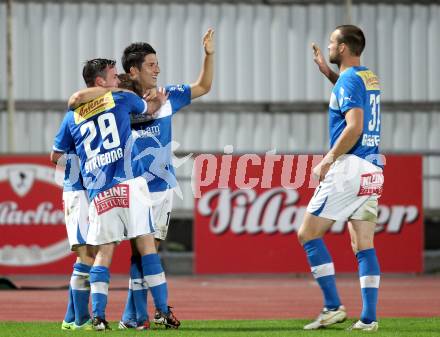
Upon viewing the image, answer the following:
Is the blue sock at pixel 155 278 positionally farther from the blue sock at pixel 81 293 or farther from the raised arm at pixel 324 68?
the raised arm at pixel 324 68

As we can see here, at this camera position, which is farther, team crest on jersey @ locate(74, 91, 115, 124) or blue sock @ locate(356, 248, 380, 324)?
team crest on jersey @ locate(74, 91, 115, 124)

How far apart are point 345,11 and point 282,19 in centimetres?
130

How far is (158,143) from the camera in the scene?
9.66 m

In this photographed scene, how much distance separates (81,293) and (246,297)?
15.6ft

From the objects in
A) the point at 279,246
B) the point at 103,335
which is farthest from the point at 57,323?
the point at 279,246

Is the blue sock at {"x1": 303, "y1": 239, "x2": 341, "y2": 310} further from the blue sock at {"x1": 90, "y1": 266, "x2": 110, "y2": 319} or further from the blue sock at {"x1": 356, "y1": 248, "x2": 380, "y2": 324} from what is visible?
the blue sock at {"x1": 90, "y1": 266, "x2": 110, "y2": 319}

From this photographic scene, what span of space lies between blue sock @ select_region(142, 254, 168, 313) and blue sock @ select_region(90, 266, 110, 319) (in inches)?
12.2

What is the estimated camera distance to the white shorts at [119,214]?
9.21 metres

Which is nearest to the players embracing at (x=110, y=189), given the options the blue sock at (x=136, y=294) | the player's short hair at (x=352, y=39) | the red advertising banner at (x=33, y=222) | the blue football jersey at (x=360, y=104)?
the blue sock at (x=136, y=294)

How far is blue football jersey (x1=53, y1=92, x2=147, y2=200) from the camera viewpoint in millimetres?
9203

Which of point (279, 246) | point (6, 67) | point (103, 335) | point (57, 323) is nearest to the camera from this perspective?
point (103, 335)

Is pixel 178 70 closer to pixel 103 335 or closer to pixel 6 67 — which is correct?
pixel 6 67

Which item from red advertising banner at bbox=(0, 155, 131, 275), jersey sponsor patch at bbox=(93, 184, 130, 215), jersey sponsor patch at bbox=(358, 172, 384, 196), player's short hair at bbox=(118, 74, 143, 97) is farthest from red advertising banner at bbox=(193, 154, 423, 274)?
jersey sponsor patch at bbox=(93, 184, 130, 215)

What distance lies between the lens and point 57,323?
10297mm
